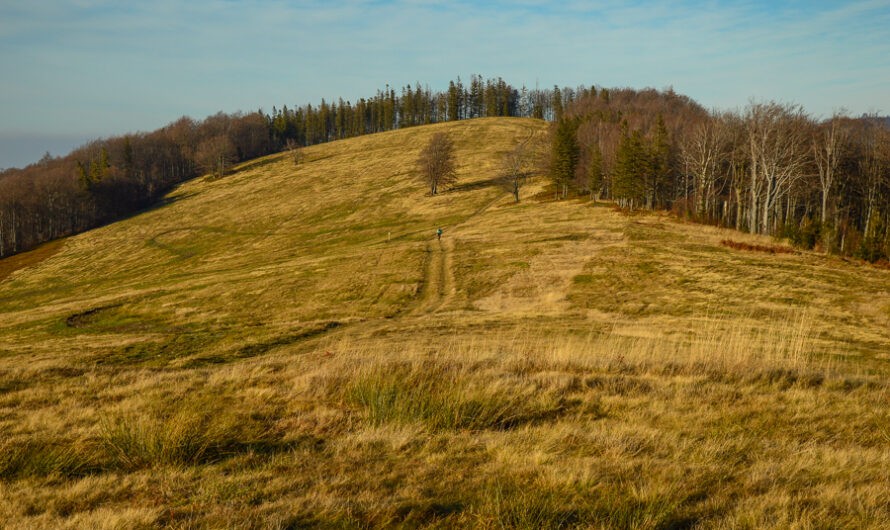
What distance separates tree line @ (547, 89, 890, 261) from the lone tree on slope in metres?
21.1

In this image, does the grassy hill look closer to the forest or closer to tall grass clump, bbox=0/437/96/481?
tall grass clump, bbox=0/437/96/481

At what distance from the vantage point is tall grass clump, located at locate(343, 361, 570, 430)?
7.82 metres

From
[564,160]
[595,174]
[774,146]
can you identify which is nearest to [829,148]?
[774,146]

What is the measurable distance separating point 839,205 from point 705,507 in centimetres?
9249

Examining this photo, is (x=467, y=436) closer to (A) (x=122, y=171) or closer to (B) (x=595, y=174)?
(B) (x=595, y=174)

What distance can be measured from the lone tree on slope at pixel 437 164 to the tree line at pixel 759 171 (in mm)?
21089

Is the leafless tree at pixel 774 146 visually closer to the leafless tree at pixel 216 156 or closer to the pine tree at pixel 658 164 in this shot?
the pine tree at pixel 658 164

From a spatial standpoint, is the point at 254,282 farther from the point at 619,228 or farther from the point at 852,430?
the point at 852,430

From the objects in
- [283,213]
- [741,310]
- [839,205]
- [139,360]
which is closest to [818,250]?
[741,310]

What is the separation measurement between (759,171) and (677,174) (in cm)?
1872

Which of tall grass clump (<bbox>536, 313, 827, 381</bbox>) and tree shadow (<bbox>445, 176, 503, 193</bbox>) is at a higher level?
tree shadow (<bbox>445, 176, 503, 193</bbox>)

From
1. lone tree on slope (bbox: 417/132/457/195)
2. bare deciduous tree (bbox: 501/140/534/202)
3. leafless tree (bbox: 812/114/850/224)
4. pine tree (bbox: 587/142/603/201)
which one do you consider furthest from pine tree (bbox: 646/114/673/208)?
lone tree on slope (bbox: 417/132/457/195)

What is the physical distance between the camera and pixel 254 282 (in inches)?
2058

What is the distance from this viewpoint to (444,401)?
820 cm
